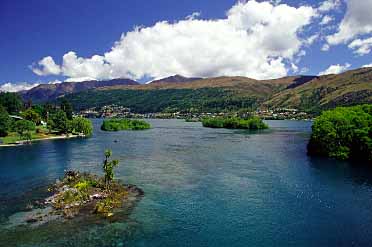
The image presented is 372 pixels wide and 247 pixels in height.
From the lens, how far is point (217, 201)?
56.0 m

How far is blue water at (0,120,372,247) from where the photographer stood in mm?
41531

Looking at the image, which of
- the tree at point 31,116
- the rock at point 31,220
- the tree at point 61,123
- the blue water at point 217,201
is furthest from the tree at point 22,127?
the rock at point 31,220

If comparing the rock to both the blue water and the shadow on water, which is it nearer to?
the blue water

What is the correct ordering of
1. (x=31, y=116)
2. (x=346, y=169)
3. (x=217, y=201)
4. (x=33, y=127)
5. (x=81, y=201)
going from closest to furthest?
(x=81, y=201)
(x=217, y=201)
(x=346, y=169)
(x=33, y=127)
(x=31, y=116)

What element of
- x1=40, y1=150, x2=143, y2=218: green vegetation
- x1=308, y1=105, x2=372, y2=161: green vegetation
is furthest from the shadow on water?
x1=40, y1=150, x2=143, y2=218: green vegetation

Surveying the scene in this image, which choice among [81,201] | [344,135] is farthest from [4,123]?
[344,135]

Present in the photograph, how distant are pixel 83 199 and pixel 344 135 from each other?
7340 cm

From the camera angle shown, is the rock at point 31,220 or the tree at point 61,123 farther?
the tree at point 61,123

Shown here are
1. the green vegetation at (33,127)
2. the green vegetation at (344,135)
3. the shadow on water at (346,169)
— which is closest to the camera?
the shadow on water at (346,169)

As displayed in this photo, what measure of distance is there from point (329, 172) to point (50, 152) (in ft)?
289

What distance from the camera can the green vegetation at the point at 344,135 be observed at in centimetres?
8969

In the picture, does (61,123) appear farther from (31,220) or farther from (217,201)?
(217,201)

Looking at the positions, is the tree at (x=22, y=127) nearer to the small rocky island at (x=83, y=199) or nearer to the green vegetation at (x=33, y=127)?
the green vegetation at (x=33, y=127)

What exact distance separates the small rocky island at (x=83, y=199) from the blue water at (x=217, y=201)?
9.20 ft
